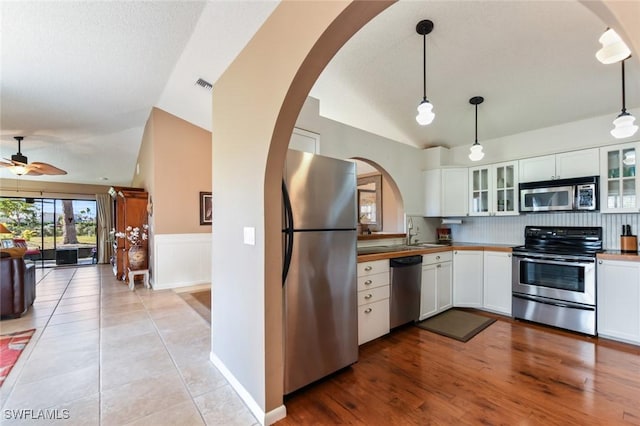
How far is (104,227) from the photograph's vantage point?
28.6 ft

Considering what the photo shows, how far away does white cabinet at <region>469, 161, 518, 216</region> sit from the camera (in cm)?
397

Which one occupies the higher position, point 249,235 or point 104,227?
point 249,235

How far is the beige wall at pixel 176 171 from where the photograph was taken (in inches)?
202

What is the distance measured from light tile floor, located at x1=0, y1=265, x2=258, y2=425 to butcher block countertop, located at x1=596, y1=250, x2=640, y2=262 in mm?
3705

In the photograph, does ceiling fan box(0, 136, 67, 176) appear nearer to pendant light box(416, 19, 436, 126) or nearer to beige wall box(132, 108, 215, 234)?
beige wall box(132, 108, 215, 234)

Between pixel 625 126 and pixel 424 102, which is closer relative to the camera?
pixel 625 126

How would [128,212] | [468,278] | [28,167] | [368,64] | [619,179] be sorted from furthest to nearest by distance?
[128,212] → [28,167] → [468,278] → [619,179] → [368,64]

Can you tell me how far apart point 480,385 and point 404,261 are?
1.26 meters

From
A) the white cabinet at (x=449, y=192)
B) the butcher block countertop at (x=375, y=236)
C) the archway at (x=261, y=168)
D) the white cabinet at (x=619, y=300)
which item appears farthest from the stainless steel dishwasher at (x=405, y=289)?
the white cabinet at (x=619, y=300)

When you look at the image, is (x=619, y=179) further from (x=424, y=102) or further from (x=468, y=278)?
(x=424, y=102)

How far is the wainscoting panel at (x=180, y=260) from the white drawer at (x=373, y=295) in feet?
13.0

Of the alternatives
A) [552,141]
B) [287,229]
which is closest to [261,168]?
[287,229]

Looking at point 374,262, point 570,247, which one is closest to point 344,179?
point 374,262

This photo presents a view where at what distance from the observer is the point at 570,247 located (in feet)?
11.7
